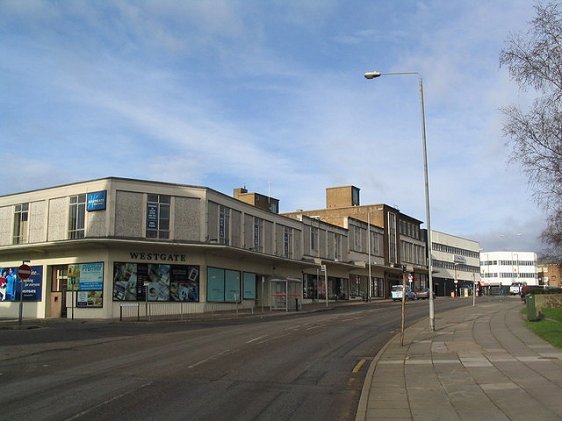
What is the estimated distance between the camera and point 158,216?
3800 centimetres

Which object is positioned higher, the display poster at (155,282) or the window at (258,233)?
the window at (258,233)

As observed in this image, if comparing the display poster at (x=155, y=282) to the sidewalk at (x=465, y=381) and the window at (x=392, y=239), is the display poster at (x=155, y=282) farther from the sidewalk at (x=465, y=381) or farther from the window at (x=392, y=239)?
the window at (x=392, y=239)

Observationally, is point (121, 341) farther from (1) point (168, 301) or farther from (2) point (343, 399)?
(1) point (168, 301)

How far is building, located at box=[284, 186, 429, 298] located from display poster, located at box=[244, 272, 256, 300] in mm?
21413

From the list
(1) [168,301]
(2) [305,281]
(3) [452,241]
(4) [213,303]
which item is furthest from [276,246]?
(3) [452,241]

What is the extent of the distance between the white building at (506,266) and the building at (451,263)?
15411mm

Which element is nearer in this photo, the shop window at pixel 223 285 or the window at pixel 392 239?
the shop window at pixel 223 285

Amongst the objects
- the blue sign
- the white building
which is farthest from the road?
the white building

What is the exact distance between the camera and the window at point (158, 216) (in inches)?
1480

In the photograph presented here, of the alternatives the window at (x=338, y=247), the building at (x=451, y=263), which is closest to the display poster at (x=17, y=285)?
the window at (x=338, y=247)

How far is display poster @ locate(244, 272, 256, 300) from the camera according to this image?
1795 inches

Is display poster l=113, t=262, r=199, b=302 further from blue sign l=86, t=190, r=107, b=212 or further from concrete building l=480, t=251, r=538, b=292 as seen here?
concrete building l=480, t=251, r=538, b=292

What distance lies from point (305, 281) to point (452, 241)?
63.7 metres

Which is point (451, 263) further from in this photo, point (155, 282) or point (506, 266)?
point (155, 282)
